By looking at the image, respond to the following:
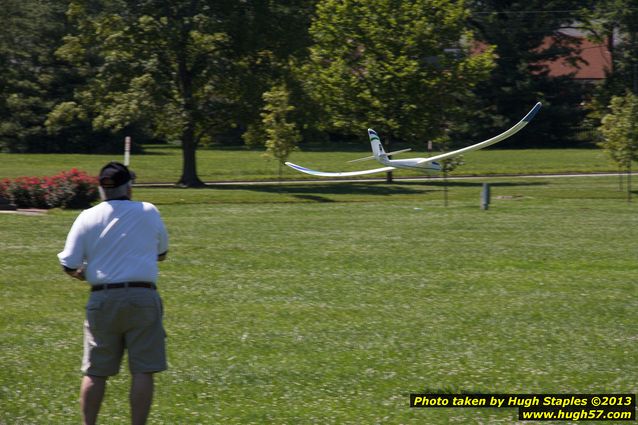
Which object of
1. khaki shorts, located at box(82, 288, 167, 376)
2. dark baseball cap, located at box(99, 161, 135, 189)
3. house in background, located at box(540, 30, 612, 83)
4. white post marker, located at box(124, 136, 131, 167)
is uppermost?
house in background, located at box(540, 30, 612, 83)

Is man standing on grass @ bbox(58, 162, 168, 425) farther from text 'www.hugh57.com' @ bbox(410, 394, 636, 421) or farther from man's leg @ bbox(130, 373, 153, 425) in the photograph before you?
text 'www.hugh57.com' @ bbox(410, 394, 636, 421)

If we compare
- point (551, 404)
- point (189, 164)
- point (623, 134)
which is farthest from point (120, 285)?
point (189, 164)

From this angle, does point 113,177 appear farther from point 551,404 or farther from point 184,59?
point 184,59

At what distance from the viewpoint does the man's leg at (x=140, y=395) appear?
7.06 m

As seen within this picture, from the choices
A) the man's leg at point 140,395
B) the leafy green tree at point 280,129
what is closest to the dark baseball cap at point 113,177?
the man's leg at point 140,395

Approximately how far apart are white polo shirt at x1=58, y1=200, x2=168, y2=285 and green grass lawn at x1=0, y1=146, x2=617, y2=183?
42.6 m

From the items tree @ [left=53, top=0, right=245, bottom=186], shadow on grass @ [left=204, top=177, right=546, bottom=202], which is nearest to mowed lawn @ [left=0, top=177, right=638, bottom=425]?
shadow on grass @ [left=204, top=177, right=546, bottom=202]

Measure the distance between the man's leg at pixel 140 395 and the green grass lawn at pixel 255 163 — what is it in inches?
1682

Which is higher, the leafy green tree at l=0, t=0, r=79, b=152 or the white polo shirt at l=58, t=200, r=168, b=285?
the leafy green tree at l=0, t=0, r=79, b=152

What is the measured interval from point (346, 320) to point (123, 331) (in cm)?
535

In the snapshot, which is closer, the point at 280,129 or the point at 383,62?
the point at 280,129

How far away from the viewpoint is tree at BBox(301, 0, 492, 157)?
153 ft

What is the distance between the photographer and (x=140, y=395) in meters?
7.06

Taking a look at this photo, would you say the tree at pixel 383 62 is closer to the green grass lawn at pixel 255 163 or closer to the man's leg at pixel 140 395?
the green grass lawn at pixel 255 163
